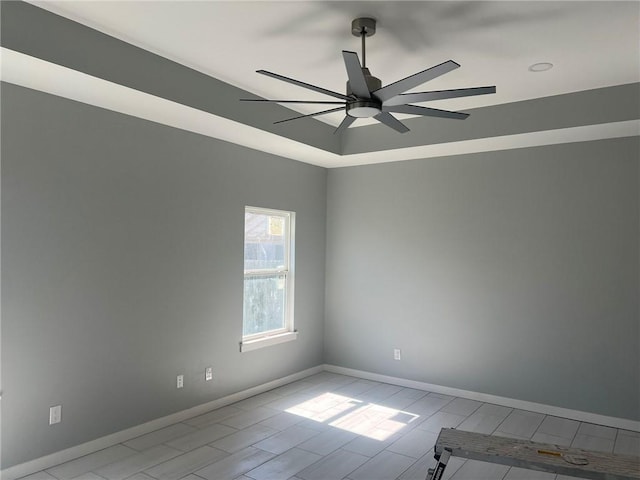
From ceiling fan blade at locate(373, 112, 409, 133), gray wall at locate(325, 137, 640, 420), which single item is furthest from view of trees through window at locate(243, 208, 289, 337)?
ceiling fan blade at locate(373, 112, 409, 133)

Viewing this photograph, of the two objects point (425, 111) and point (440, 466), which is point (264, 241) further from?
point (440, 466)

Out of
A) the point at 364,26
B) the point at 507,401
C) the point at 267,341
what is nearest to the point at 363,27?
the point at 364,26

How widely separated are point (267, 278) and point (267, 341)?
66 centimetres

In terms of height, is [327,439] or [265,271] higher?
[265,271]

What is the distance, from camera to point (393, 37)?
296cm

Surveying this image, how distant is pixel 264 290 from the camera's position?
5039 millimetres

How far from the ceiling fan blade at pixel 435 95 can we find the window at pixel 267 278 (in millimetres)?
2443

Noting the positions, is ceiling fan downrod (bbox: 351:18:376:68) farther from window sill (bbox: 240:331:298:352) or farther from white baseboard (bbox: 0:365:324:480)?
white baseboard (bbox: 0:365:324:480)

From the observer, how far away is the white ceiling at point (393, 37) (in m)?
2.63

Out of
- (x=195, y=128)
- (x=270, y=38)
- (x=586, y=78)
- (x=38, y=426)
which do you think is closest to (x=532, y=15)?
(x=586, y=78)

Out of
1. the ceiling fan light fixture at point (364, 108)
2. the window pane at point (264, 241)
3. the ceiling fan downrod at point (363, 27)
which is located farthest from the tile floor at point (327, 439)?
the ceiling fan downrod at point (363, 27)

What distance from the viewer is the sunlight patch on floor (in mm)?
3920

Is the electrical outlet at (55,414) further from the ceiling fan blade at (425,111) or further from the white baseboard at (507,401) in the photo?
the white baseboard at (507,401)

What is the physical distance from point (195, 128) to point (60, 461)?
8.75ft
